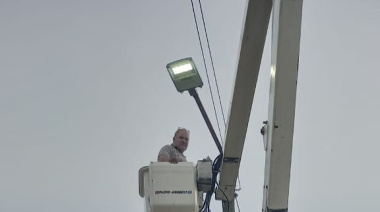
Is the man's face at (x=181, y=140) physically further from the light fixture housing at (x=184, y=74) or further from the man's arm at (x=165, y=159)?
the light fixture housing at (x=184, y=74)

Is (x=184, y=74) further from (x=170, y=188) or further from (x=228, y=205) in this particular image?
(x=228, y=205)

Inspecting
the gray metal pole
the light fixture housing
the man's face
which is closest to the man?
the man's face

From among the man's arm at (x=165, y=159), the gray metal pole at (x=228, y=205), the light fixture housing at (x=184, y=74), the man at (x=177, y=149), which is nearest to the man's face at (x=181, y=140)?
the man at (x=177, y=149)

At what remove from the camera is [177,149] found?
16.5 feet

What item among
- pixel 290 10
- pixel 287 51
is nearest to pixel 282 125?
pixel 287 51

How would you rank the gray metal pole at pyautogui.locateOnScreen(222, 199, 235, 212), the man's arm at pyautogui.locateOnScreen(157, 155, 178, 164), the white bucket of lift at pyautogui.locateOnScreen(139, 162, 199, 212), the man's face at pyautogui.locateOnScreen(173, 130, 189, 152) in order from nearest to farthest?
the white bucket of lift at pyautogui.locateOnScreen(139, 162, 199, 212), the man's arm at pyautogui.locateOnScreen(157, 155, 178, 164), the man's face at pyautogui.locateOnScreen(173, 130, 189, 152), the gray metal pole at pyautogui.locateOnScreen(222, 199, 235, 212)

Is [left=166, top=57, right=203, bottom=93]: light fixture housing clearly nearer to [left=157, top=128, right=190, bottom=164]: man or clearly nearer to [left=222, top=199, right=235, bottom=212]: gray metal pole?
[left=157, top=128, right=190, bottom=164]: man

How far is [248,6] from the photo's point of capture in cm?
411

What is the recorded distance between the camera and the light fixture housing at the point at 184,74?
4766 millimetres

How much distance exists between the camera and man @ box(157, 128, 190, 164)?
186 inches

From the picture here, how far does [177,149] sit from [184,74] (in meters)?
0.68

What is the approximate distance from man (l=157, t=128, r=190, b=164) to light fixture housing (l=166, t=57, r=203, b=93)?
0.48m

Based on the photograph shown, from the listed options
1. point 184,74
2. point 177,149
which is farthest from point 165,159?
point 184,74

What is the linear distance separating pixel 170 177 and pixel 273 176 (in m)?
0.94
